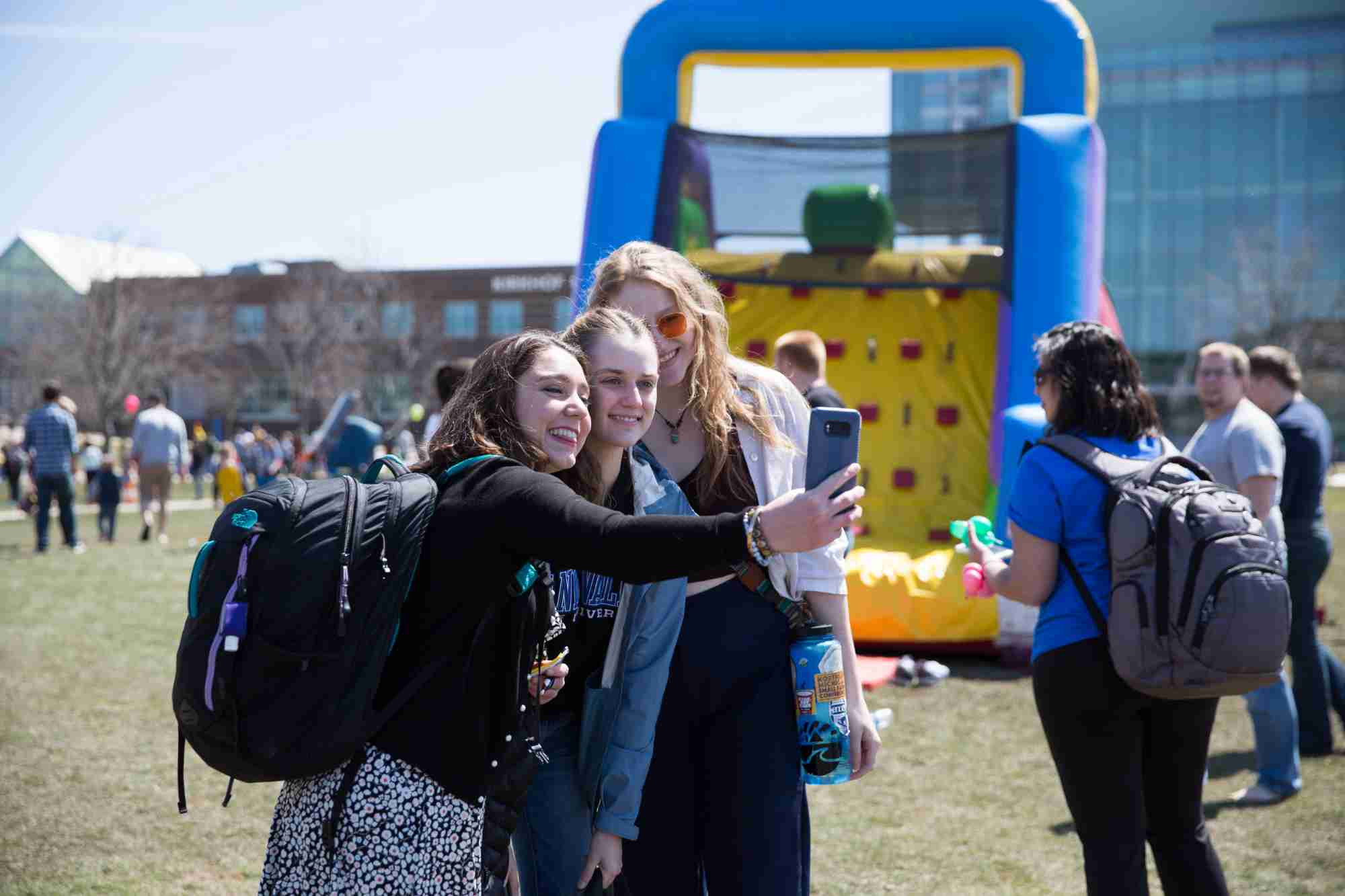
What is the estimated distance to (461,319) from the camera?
57.5m

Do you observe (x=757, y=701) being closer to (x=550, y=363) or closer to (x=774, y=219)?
(x=550, y=363)

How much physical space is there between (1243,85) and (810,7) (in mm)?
46420

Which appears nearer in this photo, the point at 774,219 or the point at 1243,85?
the point at 774,219

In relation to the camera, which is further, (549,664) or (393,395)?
(393,395)

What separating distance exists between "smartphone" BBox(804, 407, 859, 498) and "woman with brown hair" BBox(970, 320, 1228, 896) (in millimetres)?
1261

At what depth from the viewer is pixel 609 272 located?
2.56 metres

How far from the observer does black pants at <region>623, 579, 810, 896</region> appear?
236 cm

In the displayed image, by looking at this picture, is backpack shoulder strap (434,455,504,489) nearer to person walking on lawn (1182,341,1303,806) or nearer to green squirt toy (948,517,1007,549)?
green squirt toy (948,517,1007,549)

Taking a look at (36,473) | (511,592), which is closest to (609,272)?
(511,592)

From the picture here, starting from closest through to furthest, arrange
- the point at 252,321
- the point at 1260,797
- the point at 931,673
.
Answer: the point at 1260,797 → the point at 931,673 → the point at 252,321

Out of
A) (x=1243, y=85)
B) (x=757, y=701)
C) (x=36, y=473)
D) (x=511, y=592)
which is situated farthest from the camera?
(x=1243, y=85)

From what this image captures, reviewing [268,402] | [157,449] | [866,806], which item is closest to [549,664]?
[866,806]

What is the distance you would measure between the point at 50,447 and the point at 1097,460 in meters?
12.6

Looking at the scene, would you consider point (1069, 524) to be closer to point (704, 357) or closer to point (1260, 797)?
point (704, 357)
